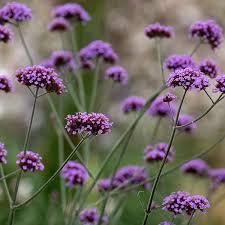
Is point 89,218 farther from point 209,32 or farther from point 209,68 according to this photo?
point 209,32

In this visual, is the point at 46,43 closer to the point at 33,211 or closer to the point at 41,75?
the point at 33,211

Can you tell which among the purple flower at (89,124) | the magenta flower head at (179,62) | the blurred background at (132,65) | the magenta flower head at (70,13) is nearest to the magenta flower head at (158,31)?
the magenta flower head at (179,62)

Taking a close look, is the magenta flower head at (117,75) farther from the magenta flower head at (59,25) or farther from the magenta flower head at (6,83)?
the magenta flower head at (6,83)

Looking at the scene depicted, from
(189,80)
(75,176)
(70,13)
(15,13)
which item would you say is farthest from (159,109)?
(189,80)

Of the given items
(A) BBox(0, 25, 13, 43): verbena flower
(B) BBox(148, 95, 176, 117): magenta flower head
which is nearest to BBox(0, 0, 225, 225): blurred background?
(B) BBox(148, 95, 176, 117): magenta flower head

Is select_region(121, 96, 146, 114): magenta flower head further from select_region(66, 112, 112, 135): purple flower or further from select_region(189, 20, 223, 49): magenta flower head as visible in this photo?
select_region(66, 112, 112, 135): purple flower

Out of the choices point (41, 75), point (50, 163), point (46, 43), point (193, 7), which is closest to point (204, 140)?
point (193, 7)
